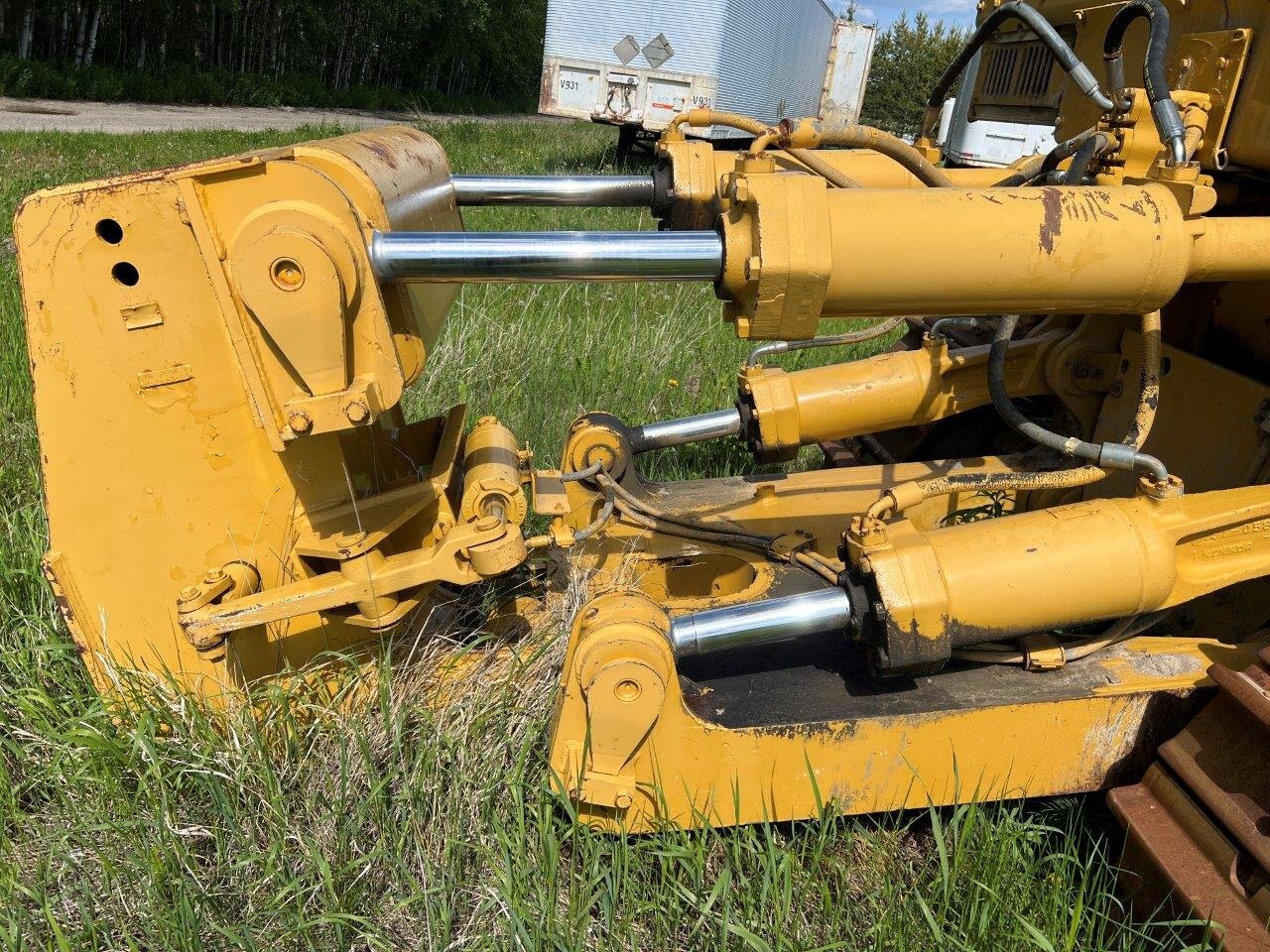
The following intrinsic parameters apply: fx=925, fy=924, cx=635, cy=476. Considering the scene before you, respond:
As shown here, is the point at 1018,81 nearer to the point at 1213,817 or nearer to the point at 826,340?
the point at 826,340

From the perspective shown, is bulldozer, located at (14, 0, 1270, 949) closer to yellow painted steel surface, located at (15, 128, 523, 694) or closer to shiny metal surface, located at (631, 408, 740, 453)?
yellow painted steel surface, located at (15, 128, 523, 694)

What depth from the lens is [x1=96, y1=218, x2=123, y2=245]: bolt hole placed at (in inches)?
64.9

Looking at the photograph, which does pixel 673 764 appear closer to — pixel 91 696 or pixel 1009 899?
pixel 1009 899

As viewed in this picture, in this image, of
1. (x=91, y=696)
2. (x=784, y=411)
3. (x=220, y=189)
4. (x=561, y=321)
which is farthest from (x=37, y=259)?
(x=561, y=321)

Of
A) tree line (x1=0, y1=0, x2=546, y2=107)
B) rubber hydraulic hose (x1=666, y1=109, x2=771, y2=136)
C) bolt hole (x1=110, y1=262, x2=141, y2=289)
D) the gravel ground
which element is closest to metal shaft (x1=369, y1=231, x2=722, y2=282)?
bolt hole (x1=110, y1=262, x2=141, y2=289)

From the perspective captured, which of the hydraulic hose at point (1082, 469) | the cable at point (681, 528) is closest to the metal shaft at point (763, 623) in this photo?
the hydraulic hose at point (1082, 469)

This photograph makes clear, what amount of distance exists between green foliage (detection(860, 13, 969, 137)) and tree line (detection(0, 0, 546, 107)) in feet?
52.9

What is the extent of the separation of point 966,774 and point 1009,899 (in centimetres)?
26

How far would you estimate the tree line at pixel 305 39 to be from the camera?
20281 millimetres

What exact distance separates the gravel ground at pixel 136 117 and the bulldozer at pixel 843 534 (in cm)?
1133

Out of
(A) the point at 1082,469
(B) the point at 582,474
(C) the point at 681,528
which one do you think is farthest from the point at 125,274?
(A) the point at 1082,469

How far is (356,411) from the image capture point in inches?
64.7

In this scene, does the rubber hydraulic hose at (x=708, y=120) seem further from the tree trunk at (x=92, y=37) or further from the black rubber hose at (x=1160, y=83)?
the tree trunk at (x=92, y=37)

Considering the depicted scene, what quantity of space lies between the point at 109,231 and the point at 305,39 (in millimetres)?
30524
